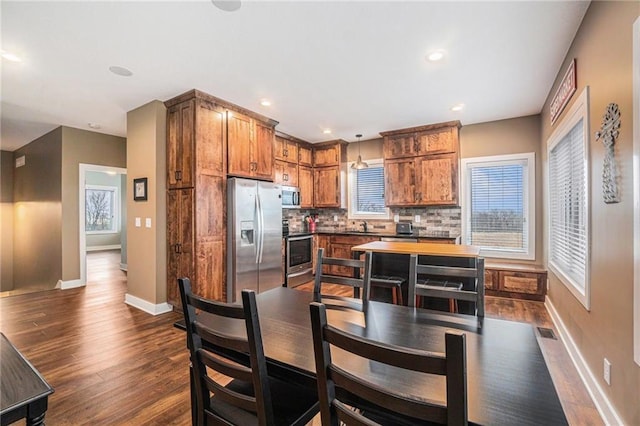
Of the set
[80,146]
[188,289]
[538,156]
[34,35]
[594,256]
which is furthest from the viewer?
[80,146]

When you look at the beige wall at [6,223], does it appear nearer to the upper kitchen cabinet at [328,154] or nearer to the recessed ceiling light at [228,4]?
the upper kitchen cabinet at [328,154]

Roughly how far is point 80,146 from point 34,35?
3.26m

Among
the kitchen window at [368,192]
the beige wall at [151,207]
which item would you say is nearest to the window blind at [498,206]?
the kitchen window at [368,192]

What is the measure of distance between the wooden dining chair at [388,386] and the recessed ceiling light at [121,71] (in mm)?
3308

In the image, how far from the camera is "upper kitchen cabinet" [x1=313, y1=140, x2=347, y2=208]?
6062 mm

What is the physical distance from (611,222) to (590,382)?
1.21 meters

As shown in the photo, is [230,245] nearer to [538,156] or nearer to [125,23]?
[125,23]

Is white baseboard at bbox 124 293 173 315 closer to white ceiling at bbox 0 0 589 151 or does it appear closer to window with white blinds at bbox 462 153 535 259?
white ceiling at bbox 0 0 589 151

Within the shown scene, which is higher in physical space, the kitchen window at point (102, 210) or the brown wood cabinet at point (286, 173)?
the brown wood cabinet at point (286, 173)

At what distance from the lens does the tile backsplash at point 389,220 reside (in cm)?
519

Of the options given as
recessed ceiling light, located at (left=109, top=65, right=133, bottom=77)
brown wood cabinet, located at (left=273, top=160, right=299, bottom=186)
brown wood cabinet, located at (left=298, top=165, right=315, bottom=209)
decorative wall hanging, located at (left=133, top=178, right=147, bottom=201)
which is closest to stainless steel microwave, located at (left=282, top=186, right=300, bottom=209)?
brown wood cabinet, located at (left=273, top=160, right=299, bottom=186)

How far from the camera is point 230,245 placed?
3906 millimetres

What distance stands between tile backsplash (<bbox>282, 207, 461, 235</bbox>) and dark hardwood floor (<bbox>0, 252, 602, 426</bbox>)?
1428 mm

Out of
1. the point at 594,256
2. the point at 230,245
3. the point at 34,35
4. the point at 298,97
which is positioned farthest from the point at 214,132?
the point at 594,256
